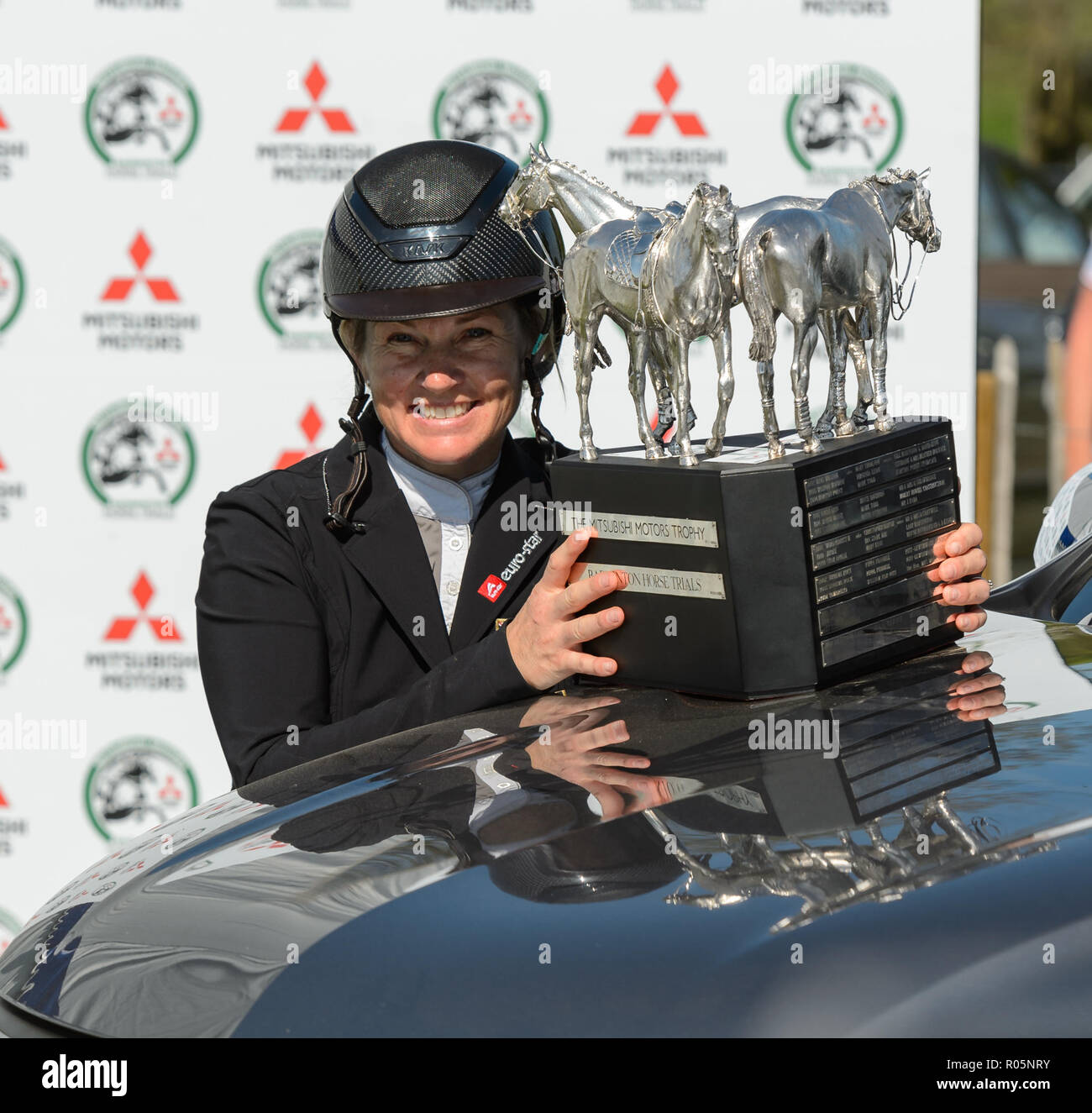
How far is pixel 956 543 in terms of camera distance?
5.70 feet

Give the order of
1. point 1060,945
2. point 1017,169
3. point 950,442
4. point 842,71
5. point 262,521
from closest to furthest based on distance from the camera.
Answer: point 1060,945 → point 950,442 → point 262,521 → point 842,71 → point 1017,169

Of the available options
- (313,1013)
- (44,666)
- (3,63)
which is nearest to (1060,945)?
(313,1013)

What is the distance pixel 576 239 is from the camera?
5.77 feet

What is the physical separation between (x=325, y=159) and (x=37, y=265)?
918 mm

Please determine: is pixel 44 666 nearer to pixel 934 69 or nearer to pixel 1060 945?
pixel 934 69

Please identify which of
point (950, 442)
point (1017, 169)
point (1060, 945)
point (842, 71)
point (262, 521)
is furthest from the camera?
point (1017, 169)

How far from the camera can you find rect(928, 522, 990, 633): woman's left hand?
5.63 feet

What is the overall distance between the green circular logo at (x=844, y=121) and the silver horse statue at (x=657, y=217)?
2254 mm

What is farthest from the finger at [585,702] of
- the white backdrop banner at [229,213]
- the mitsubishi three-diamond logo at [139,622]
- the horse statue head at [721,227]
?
the mitsubishi three-diamond logo at [139,622]

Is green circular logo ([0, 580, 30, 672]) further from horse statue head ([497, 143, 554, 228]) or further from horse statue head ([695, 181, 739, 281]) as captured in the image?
horse statue head ([695, 181, 739, 281])

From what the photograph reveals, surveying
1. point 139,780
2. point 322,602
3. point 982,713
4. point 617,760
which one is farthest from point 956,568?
point 139,780

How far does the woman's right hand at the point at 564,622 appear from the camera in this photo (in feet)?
5.41

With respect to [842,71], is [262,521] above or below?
below

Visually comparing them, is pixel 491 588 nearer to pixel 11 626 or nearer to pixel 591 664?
pixel 591 664
